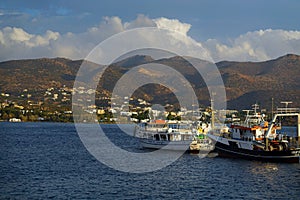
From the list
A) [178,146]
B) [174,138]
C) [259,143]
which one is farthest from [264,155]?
[174,138]

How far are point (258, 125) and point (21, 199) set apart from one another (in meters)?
38.5

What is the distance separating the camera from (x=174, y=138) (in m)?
76.8

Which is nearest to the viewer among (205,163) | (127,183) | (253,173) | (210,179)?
(127,183)

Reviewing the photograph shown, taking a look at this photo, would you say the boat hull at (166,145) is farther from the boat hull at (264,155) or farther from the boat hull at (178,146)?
the boat hull at (264,155)

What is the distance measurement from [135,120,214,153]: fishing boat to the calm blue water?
10692mm

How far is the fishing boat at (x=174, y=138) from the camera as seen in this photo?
237 feet

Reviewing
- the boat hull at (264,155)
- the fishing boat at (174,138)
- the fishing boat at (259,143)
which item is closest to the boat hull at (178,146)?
the fishing boat at (174,138)

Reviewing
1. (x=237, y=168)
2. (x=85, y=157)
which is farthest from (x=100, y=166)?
(x=237, y=168)

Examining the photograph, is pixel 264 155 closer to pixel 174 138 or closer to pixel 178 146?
pixel 178 146

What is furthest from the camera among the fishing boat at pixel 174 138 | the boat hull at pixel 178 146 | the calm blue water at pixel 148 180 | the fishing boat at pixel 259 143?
the fishing boat at pixel 174 138

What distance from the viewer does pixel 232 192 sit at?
3934cm

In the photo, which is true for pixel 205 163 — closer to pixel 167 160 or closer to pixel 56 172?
pixel 167 160

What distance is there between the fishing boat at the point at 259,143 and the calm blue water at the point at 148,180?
1.79m

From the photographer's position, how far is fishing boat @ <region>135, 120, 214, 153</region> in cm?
7238
